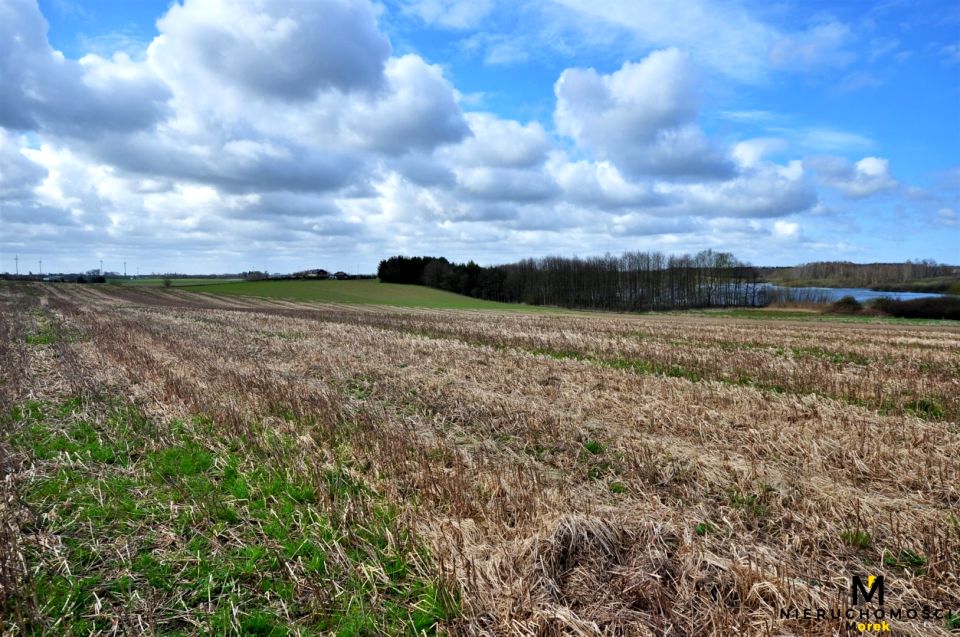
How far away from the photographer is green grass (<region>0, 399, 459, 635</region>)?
3.99m

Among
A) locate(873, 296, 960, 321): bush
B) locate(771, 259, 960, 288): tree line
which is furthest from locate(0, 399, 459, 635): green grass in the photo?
locate(771, 259, 960, 288): tree line

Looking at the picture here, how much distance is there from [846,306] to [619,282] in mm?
45541

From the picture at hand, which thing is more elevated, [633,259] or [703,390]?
[633,259]

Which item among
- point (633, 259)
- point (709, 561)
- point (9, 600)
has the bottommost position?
point (9, 600)

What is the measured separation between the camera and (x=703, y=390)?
424 inches

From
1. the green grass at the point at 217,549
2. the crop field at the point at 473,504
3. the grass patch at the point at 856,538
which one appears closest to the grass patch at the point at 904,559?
the crop field at the point at 473,504

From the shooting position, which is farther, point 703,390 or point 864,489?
point 703,390

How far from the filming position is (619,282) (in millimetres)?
104000

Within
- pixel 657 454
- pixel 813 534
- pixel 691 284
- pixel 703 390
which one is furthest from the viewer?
pixel 691 284

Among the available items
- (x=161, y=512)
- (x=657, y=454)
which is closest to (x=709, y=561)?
(x=657, y=454)

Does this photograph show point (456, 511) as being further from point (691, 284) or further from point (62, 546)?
point (691, 284)

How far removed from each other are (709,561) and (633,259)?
109 meters

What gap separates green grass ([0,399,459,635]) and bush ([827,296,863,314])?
229ft

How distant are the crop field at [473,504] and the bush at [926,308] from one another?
5296 centimetres
